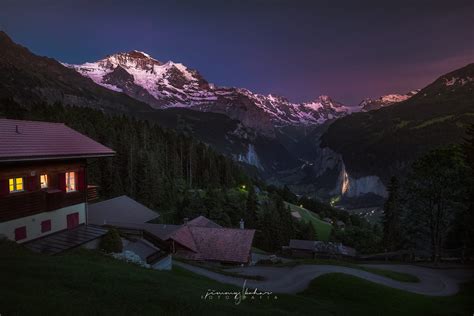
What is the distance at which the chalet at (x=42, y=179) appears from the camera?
75.4ft

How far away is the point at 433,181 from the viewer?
4209 centimetres

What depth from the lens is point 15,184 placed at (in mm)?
23891

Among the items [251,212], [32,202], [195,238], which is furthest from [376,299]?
[251,212]

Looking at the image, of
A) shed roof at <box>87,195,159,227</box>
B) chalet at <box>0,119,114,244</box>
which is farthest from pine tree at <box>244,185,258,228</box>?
chalet at <box>0,119,114,244</box>

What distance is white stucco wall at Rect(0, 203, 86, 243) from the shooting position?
22944 mm

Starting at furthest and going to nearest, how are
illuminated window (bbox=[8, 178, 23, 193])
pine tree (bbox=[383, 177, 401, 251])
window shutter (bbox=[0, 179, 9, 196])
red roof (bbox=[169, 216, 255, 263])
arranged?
1. pine tree (bbox=[383, 177, 401, 251])
2. red roof (bbox=[169, 216, 255, 263])
3. illuminated window (bbox=[8, 178, 23, 193])
4. window shutter (bbox=[0, 179, 9, 196])

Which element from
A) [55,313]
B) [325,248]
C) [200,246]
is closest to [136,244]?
[55,313]

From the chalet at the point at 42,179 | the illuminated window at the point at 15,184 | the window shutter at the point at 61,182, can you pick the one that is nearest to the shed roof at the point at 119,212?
the chalet at the point at 42,179

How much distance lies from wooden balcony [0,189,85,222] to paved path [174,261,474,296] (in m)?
14.0

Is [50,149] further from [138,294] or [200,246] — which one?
[200,246]

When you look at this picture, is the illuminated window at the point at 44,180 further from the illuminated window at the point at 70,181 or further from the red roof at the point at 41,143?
the red roof at the point at 41,143

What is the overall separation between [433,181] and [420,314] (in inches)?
923

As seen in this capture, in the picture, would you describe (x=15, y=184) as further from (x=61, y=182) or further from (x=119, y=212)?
(x=119, y=212)

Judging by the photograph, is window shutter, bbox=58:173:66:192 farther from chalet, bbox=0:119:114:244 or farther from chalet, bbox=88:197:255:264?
chalet, bbox=88:197:255:264
